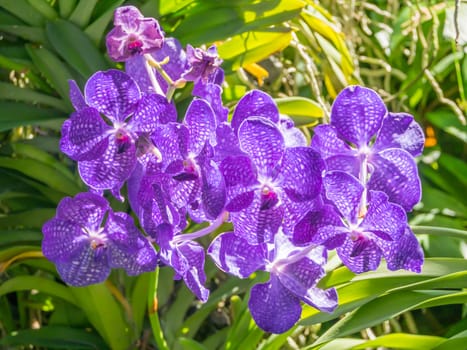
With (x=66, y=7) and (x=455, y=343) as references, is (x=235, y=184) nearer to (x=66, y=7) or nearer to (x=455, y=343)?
(x=455, y=343)

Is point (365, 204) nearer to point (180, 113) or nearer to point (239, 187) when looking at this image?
A: point (239, 187)

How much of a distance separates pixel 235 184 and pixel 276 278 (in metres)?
0.11

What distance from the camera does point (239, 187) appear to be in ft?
1.97

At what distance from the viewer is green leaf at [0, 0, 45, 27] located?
0.96m

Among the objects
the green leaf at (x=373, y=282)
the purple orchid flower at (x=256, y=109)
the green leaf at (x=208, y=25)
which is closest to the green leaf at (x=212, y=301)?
the green leaf at (x=373, y=282)

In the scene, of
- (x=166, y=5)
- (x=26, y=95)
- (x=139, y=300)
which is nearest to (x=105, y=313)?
(x=139, y=300)

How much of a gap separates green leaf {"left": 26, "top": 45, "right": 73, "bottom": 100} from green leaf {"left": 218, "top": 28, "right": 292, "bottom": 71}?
0.21m

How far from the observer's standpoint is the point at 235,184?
601mm

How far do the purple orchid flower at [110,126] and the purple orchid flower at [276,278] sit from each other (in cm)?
11

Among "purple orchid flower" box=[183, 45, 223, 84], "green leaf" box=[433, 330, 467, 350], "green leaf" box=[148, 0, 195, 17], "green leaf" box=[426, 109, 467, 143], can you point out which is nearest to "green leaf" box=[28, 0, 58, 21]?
"green leaf" box=[148, 0, 195, 17]

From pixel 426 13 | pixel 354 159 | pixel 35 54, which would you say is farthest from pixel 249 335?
pixel 426 13

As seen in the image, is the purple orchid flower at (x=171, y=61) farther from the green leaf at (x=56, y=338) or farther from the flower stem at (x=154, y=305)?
the green leaf at (x=56, y=338)

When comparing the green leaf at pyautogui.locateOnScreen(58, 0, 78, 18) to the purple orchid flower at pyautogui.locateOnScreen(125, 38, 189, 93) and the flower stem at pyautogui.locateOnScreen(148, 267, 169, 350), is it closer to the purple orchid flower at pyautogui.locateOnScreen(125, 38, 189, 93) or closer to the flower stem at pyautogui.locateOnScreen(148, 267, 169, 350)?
the purple orchid flower at pyautogui.locateOnScreen(125, 38, 189, 93)

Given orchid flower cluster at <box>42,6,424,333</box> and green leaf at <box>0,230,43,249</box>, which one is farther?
green leaf at <box>0,230,43,249</box>
